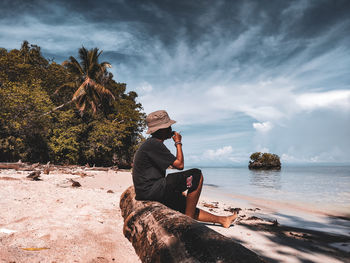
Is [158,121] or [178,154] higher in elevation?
[158,121]

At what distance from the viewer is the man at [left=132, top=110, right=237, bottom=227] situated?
9.05 ft

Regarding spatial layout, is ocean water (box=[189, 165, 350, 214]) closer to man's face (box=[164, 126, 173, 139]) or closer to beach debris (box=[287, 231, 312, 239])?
beach debris (box=[287, 231, 312, 239])

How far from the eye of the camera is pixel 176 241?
1.65 metres

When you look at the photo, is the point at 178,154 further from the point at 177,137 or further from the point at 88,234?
the point at 88,234

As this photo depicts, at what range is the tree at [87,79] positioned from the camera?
20.4 m

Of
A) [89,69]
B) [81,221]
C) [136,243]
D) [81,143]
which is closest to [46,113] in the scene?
[81,143]

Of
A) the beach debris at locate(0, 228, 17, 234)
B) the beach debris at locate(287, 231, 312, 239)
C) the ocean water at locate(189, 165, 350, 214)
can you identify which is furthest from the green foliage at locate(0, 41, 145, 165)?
the beach debris at locate(287, 231, 312, 239)

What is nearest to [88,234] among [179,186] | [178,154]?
[179,186]

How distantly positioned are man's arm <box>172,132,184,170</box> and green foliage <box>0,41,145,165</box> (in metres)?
15.0

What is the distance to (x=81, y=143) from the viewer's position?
18422 mm

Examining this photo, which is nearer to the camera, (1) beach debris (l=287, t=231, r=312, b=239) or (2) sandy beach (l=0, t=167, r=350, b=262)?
(2) sandy beach (l=0, t=167, r=350, b=262)

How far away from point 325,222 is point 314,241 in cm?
206

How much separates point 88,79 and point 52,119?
5.88 metres

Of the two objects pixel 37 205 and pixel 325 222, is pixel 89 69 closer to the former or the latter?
pixel 37 205
